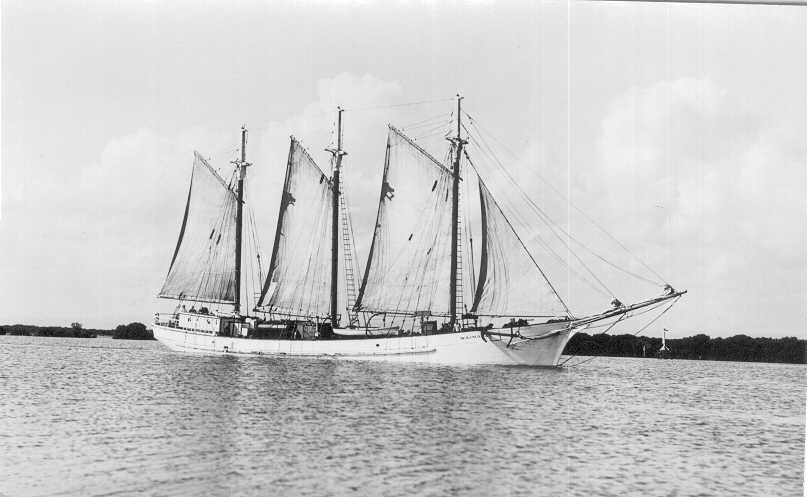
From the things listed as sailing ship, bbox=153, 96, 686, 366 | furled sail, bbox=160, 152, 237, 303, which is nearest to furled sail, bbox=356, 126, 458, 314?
sailing ship, bbox=153, 96, 686, 366

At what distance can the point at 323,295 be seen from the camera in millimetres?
27547

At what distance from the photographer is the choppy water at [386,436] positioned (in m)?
9.91

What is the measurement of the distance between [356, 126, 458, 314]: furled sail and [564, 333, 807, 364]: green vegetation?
5.06 meters

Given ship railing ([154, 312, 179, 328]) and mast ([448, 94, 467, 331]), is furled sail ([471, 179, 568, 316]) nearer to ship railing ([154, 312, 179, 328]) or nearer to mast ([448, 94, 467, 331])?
mast ([448, 94, 467, 331])

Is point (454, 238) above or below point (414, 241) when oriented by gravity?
above

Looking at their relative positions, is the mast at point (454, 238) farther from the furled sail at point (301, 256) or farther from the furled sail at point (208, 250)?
the furled sail at point (208, 250)

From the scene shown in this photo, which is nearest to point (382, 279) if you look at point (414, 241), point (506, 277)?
point (414, 241)

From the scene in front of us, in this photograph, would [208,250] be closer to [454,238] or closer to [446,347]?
[454,238]

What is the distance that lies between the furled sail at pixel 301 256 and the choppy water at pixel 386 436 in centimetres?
604

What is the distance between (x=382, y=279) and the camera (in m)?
24.9

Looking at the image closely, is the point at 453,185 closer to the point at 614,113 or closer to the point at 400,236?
the point at 400,236

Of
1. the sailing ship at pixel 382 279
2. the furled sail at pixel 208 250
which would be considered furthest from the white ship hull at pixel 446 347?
the furled sail at pixel 208 250

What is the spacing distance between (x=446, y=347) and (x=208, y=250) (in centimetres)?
1002

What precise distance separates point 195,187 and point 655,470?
13.6 metres
